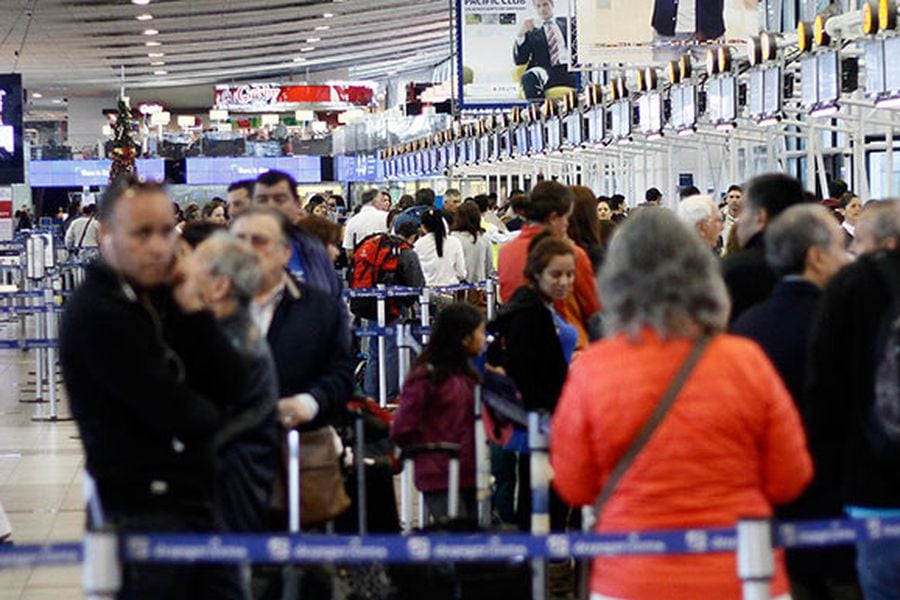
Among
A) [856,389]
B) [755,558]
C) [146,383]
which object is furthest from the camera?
[856,389]

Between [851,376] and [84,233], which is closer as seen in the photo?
[851,376]

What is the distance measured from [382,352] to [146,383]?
31.9 feet

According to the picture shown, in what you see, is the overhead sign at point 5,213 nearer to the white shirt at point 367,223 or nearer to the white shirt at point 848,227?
the white shirt at point 367,223

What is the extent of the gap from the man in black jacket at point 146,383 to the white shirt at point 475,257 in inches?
457

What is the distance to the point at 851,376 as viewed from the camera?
213 inches

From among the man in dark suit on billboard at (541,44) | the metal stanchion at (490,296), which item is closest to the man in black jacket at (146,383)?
the metal stanchion at (490,296)

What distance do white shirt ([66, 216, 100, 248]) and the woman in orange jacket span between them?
23096 millimetres

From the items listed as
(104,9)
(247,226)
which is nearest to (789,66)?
(247,226)

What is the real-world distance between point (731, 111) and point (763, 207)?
13.1 meters

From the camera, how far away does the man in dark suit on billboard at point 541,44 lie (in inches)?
1227

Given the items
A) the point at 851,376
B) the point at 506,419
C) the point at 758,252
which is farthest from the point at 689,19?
the point at 851,376

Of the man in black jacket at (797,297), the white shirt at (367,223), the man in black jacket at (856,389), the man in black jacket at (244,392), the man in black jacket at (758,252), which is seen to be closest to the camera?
the man in black jacket at (856,389)

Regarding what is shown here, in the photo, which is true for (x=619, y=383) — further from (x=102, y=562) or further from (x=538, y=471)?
(x=538, y=471)

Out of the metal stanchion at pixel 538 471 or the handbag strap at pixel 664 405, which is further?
the metal stanchion at pixel 538 471
